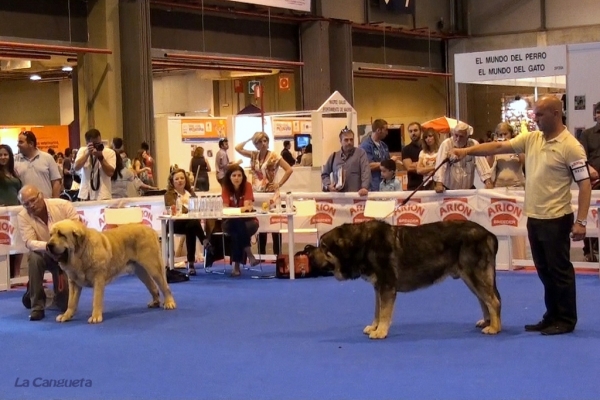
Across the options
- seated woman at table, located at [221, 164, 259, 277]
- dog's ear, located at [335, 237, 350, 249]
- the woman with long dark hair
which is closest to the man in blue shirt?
seated woman at table, located at [221, 164, 259, 277]

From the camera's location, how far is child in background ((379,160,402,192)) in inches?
405

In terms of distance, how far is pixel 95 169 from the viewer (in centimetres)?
1031

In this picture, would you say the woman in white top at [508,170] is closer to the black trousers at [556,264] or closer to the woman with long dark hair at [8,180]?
the black trousers at [556,264]

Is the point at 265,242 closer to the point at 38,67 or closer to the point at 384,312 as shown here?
the point at 384,312

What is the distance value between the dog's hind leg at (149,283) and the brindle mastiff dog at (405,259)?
2127 mm

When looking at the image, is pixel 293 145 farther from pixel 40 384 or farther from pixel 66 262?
pixel 40 384

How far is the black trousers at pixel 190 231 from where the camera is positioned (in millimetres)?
10336

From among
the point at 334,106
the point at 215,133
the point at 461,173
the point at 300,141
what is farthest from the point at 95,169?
the point at 300,141

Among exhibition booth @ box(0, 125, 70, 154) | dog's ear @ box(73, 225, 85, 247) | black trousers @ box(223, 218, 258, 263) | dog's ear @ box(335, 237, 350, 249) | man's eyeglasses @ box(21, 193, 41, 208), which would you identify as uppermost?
exhibition booth @ box(0, 125, 70, 154)

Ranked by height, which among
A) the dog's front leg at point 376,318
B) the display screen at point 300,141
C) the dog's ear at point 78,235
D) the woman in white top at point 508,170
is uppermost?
the display screen at point 300,141

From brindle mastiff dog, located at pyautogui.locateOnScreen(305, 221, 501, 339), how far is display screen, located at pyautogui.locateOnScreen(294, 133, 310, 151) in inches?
537

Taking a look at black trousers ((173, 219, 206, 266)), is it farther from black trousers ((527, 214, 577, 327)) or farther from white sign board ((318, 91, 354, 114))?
white sign board ((318, 91, 354, 114))

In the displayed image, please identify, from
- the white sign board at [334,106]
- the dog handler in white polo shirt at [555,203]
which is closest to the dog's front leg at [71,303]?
the dog handler in white polo shirt at [555,203]

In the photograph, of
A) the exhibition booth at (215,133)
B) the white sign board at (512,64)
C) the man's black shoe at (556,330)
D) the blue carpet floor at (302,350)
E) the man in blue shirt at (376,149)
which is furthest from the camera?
the exhibition booth at (215,133)
